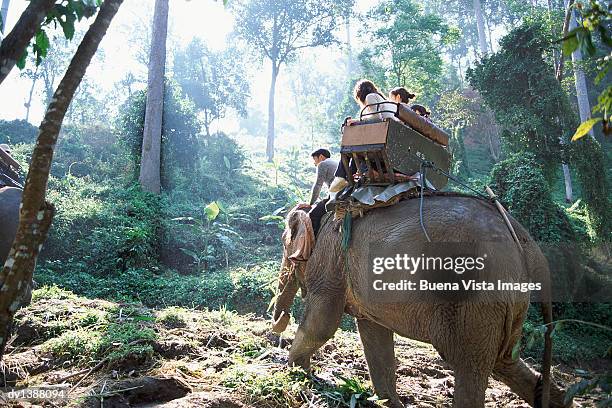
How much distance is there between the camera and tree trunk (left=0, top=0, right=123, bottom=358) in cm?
241

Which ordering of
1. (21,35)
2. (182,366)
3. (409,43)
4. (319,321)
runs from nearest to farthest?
(21,35) → (182,366) → (319,321) → (409,43)

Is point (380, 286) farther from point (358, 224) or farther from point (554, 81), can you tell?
point (554, 81)

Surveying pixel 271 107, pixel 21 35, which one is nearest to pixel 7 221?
pixel 21 35

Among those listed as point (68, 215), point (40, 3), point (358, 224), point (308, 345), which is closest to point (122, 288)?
point (68, 215)

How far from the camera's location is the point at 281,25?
27.9m

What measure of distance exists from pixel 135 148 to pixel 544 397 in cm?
1533

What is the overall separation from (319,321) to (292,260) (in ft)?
2.25

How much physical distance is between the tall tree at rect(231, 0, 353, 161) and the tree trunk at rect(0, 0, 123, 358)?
83.5 feet

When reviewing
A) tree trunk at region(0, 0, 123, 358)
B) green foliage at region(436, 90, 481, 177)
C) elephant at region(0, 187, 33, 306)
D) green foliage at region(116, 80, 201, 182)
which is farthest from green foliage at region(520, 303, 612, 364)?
green foliage at region(116, 80, 201, 182)

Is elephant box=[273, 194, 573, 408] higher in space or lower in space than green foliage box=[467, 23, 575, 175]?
lower

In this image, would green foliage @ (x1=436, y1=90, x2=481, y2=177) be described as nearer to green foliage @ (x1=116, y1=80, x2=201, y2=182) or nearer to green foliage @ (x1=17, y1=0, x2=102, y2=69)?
green foliage @ (x1=116, y1=80, x2=201, y2=182)

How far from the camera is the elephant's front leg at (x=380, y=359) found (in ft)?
14.7

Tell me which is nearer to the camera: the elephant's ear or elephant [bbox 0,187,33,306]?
the elephant's ear

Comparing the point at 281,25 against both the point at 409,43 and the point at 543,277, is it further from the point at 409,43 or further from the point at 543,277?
the point at 543,277
